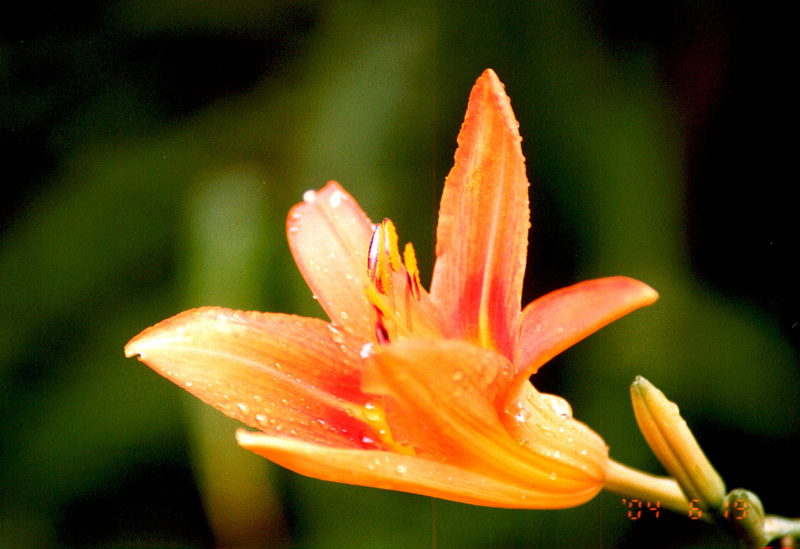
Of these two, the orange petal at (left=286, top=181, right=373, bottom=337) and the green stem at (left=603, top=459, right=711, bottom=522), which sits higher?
the orange petal at (left=286, top=181, right=373, bottom=337)

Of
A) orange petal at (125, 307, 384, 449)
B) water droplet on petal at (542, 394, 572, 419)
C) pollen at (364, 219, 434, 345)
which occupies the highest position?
pollen at (364, 219, 434, 345)

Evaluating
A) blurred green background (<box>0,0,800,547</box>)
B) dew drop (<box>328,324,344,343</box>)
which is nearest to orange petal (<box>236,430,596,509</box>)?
dew drop (<box>328,324,344,343</box>)

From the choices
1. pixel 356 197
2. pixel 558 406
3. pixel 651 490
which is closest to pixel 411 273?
pixel 558 406

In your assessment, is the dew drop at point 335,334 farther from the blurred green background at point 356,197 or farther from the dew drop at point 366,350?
the blurred green background at point 356,197

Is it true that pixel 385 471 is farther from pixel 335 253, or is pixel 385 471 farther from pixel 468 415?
pixel 335 253

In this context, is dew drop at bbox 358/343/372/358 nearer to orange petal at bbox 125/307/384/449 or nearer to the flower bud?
orange petal at bbox 125/307/384/449
